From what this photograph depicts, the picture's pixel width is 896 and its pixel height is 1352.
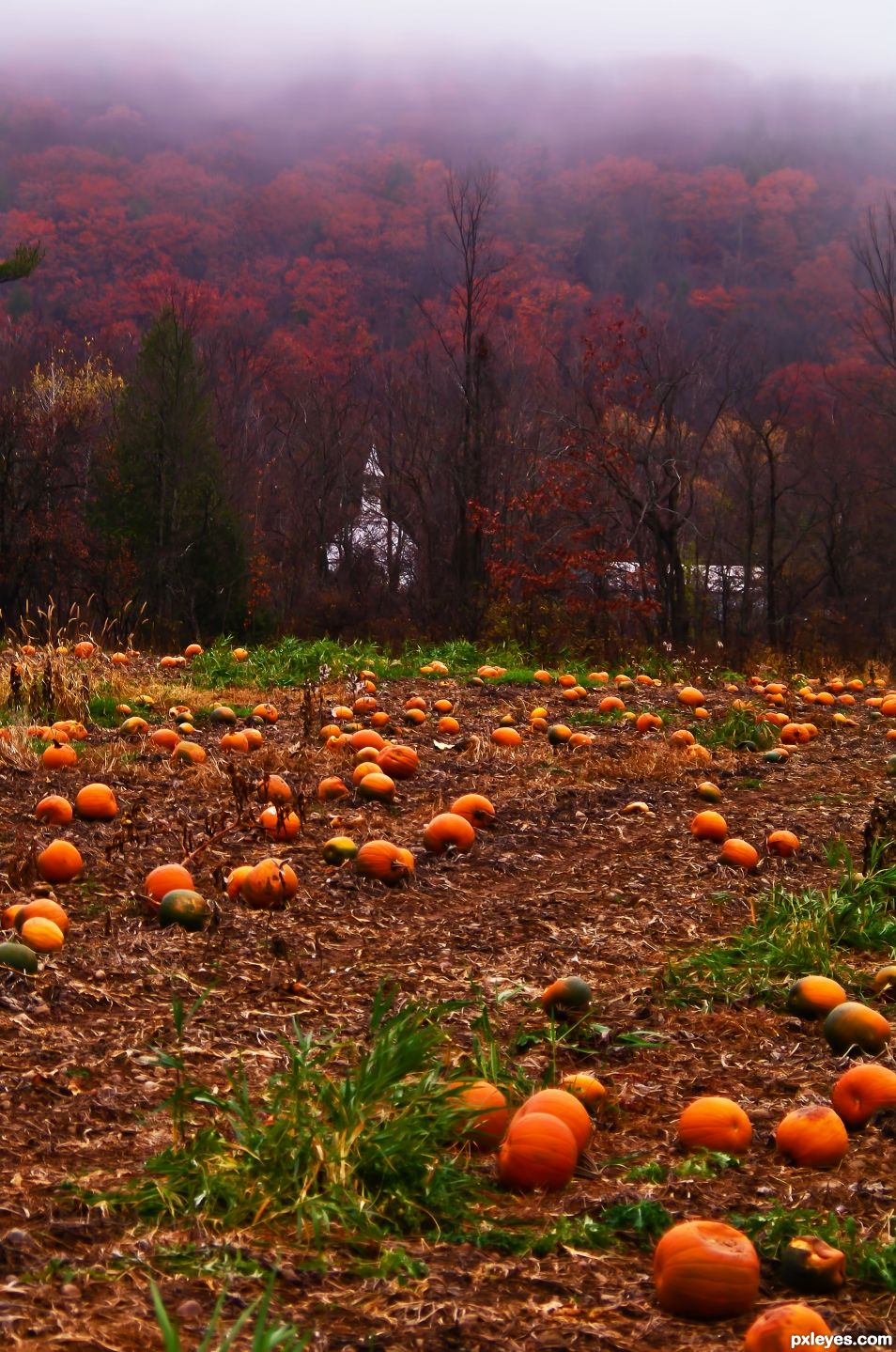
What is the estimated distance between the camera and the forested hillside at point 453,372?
21906 mm

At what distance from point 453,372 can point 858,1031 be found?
100ft

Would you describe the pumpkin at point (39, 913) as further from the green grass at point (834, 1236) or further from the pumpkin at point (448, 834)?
the green grass at point (834, 1236)

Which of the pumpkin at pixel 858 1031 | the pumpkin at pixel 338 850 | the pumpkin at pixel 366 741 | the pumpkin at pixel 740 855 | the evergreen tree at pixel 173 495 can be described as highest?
the evergreen tree at pixel 173 495

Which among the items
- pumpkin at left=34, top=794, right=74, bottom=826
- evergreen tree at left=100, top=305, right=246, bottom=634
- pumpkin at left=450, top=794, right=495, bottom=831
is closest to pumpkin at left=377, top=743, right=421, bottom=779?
pumpkin at left=450, top=794, right=495, bottom=831

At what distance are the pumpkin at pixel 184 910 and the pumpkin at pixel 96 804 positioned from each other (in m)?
1.70

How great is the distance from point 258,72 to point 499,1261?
126 metres

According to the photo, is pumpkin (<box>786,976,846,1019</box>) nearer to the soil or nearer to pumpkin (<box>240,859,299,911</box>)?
the soil

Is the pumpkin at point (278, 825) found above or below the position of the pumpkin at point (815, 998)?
above

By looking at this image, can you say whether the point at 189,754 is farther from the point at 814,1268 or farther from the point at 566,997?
the point at 814,1268

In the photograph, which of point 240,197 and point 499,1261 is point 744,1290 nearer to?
point 499,1261

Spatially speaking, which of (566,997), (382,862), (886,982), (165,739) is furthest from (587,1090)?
(165,739)

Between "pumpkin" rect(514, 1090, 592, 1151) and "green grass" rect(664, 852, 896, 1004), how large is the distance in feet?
3.84

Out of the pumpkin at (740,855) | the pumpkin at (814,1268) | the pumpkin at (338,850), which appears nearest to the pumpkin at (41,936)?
the pumpkin at (338,850)

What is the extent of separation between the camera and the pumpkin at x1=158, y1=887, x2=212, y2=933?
4.09 meters
